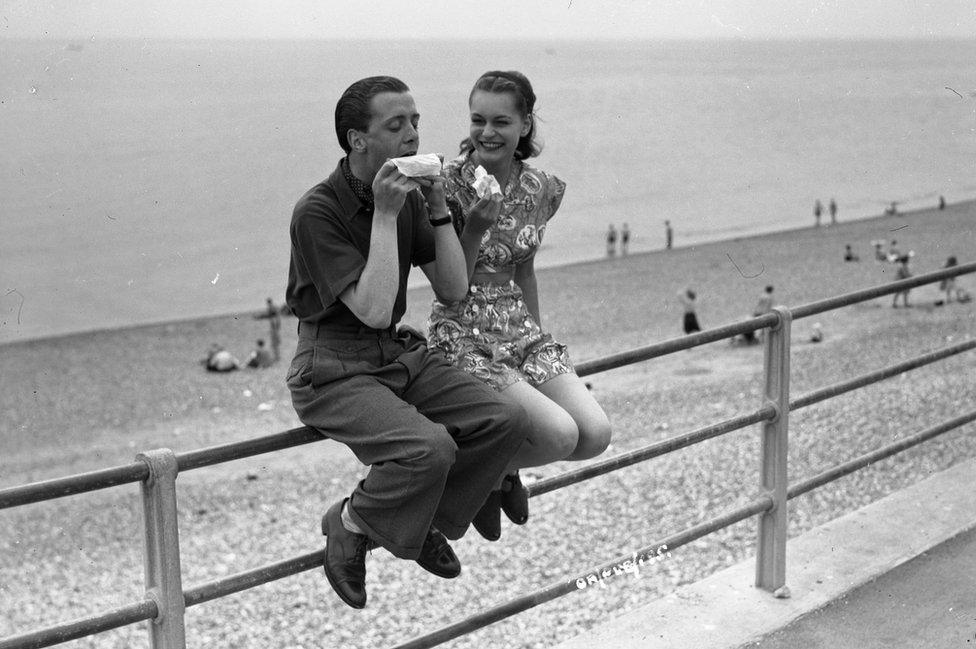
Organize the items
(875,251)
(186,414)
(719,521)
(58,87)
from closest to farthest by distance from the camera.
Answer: (719,521)
(186,414)
(875,251)
(58,87)

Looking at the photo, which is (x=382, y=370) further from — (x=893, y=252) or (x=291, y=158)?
(x=291, y=158)

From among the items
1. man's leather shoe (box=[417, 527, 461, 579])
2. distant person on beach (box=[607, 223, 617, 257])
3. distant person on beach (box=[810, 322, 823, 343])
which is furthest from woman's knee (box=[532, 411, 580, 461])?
distant person on beach (box=[607, 223, 617, 257])

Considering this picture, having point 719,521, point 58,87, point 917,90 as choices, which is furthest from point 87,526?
point 917,90

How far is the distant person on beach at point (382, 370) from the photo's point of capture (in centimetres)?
274

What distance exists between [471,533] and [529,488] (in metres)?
6.77

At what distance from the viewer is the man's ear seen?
2869 millimetres

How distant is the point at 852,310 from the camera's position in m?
22.2

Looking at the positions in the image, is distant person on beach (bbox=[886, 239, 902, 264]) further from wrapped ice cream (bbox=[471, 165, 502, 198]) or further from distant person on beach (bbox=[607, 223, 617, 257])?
wrapped ice cream (bbox=[471, 165, 502, 198])

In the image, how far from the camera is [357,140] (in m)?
2.88

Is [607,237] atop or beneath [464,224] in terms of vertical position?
beneath

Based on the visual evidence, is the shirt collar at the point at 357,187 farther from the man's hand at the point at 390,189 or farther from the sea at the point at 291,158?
the sea at the point at 291,158

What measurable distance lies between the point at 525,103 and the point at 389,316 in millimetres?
834

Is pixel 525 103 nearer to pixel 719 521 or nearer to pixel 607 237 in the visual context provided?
pixel 719 521

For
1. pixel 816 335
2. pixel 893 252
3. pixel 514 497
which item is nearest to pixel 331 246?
pixel 514 497
